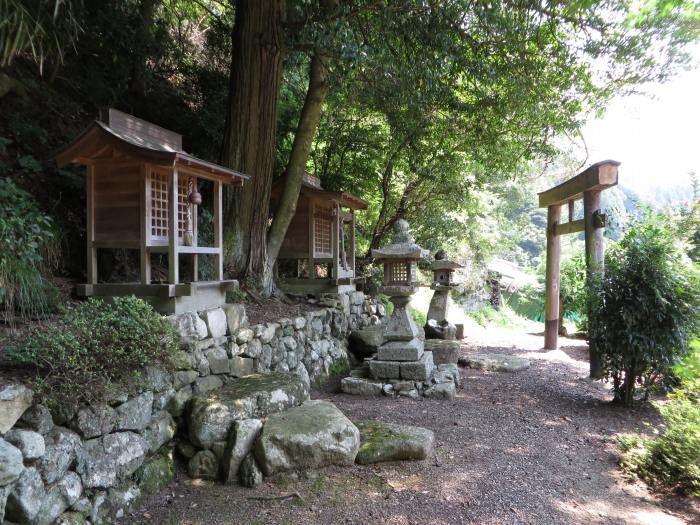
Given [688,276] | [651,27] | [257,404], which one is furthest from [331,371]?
[651,27]

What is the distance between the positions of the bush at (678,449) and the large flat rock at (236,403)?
10.0 ft

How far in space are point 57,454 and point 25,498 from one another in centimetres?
28

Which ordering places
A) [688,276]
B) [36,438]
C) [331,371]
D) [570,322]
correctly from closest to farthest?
1. [36,438]
2. [688,276]
3. [331,371]
4. [570,322]

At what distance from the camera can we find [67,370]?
2.88 m

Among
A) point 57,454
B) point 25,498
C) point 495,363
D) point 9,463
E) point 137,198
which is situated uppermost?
point 137,198

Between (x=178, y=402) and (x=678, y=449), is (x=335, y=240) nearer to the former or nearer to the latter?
(x=178, y=402)

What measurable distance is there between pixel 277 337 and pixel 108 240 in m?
2.33

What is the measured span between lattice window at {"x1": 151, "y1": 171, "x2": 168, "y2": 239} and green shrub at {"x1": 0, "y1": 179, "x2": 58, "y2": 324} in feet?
2.88

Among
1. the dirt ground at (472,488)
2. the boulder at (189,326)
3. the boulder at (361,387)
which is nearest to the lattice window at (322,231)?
the boulder at (361,387)

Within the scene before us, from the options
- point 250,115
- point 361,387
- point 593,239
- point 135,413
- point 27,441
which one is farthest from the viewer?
point 593,239

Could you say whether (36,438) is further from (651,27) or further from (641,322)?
(651,27)

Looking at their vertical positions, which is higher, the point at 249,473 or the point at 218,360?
the point at 218,360

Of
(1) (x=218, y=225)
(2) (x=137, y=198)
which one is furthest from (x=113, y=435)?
(1) (x=218, y=225)

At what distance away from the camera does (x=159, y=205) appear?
440 cm
